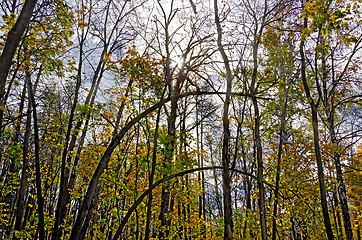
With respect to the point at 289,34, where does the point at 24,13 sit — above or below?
below

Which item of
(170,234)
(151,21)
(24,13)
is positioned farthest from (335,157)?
(24,13)

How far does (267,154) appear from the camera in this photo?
11.8m

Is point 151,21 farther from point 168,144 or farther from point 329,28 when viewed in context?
point 329,28

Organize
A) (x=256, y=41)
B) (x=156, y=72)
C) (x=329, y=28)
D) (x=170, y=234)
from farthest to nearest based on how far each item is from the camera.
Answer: (x=170, y=234) < (x=256, y=41) < (x=156, y=72) < (x=329, y=28)

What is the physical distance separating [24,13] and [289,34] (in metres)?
8.15

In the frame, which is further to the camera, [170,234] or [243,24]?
[170,234]

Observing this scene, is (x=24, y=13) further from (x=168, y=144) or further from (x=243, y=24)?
(x=243, y=24)

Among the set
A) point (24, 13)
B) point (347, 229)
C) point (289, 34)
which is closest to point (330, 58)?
point (289, 34)

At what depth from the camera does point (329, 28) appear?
347 cm

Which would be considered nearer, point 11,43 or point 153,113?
point 11,43

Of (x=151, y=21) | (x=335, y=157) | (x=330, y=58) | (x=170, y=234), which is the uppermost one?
(x=330, y=58)

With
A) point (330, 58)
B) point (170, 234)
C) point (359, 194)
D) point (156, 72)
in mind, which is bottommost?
point (170, 234)

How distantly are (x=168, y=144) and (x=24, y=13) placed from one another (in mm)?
3108

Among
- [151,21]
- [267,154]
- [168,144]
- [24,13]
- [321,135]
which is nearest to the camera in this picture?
[24,13]
